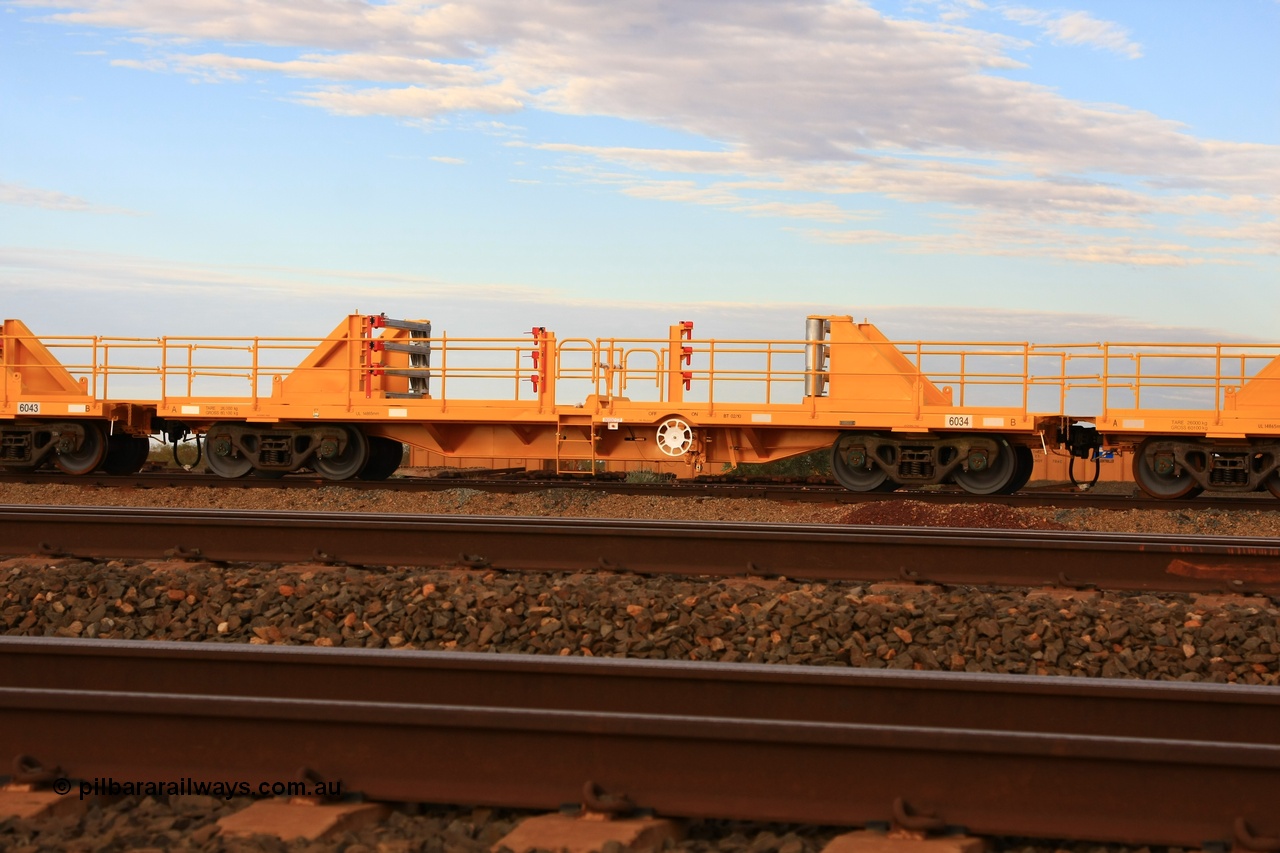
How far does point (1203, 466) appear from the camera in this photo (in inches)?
604

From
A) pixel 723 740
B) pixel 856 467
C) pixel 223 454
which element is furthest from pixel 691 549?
pixel 223 454

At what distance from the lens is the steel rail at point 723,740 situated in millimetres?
3775

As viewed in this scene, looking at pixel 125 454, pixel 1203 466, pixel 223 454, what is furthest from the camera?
pixel 125 454

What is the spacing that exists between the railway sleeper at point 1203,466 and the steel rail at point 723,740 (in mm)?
11924

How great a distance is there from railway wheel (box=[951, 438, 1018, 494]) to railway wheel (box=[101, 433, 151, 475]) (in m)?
12.9

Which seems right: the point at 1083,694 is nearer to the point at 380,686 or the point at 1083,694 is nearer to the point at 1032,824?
the point at 1032,824

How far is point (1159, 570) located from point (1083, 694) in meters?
4.16

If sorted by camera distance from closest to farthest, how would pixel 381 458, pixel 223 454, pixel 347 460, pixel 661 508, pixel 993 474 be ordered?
pixel 661 508, pixel 993 474, pixel 347 460, pixel 223 454, pixel 381 458

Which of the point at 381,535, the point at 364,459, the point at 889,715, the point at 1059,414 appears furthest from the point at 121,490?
the point at 889,715

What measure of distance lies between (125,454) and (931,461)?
42.4 ft

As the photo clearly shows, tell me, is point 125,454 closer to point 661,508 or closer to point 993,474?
point 661,508

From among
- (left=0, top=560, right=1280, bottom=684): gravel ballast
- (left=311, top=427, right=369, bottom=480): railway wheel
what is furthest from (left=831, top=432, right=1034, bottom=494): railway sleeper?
→ (left=0, top=560, right=1280, bottom=684): gravel ballast

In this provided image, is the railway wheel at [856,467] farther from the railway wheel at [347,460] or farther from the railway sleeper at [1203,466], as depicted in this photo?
the railway wheel at [347,460]

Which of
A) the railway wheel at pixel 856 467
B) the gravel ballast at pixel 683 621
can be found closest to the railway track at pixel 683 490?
the railway wheel at pixel 856 467
